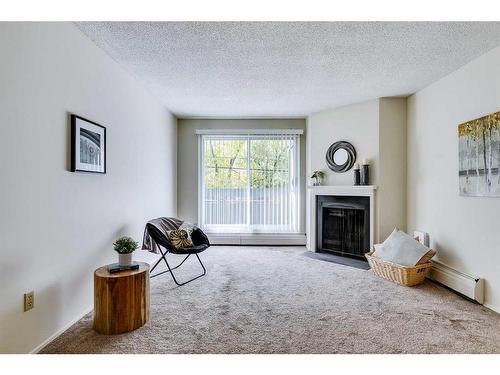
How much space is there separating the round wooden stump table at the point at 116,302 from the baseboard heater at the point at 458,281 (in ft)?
9.63

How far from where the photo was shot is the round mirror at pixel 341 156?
163 inches

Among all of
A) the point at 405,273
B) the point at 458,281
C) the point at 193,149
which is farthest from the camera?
the point at 193,149

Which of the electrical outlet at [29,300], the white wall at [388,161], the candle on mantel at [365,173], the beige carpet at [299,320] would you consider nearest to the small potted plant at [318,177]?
the candle on mantel at [365,173]

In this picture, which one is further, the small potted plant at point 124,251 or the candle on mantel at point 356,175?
the candle on mantel at point 356,175

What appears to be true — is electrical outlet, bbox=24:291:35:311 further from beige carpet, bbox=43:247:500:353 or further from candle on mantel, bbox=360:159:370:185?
candle on mantel, bbox=360:159:370:185

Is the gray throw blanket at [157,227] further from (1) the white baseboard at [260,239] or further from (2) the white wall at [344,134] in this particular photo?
(2) the white wall at [344,134]

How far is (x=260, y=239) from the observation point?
4957 millimetres

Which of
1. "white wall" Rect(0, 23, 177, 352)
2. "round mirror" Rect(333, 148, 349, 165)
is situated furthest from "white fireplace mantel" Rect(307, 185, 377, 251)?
"white wall" Rect(0, 23, 177, 352)

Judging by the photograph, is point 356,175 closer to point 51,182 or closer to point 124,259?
point 124,259

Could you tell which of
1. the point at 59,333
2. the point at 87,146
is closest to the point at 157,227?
the point at 87,146

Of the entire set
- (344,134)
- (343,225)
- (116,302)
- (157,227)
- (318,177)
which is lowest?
(116,302)

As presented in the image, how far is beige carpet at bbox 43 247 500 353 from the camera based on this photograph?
1850 millimetres

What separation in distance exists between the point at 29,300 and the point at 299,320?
6.15 feet

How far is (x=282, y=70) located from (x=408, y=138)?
210 cm
